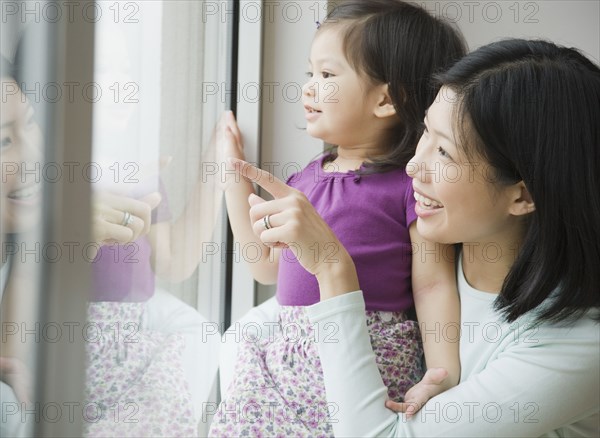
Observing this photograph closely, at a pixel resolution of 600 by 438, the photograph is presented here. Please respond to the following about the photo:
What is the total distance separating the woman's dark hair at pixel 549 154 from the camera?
3.76ft

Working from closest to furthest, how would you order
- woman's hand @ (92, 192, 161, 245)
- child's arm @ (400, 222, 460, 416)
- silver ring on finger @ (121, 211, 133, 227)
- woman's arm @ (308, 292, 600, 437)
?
1. woman's hand @ (92, 192, 161, 245)
2. silver ring on finger @ (121, 211, 133, 227)
3. woman's arm @ (308, 292, 600, 437)
4. child's arm @ (400, 222, 460, 416)

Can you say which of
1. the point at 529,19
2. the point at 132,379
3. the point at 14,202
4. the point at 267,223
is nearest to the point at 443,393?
the point at 267,223

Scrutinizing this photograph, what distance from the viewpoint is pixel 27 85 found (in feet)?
2.17

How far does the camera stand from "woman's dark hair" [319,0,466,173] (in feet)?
4.33

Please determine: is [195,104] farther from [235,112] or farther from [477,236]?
[477,236]

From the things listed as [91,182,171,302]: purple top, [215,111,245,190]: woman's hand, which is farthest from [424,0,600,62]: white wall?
[91,182,171,302]: purple top

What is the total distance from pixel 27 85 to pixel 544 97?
0.79m

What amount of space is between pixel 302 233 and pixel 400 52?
1.33ft

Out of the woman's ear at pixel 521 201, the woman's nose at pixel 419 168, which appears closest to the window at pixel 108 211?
the woman's nose at pixel 419 168

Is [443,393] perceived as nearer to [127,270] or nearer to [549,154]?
[549,154]

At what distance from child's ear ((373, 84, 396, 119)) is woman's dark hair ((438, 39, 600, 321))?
0.17 m

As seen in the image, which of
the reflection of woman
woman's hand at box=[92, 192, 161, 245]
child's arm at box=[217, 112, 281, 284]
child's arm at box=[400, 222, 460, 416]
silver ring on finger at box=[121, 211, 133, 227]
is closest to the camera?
the reflection of woman

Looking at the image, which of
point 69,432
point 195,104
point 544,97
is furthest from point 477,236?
point 69,432

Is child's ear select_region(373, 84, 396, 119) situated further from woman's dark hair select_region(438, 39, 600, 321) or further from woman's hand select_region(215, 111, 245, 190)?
woman's hand select_region(215, 111, 245, 190)
